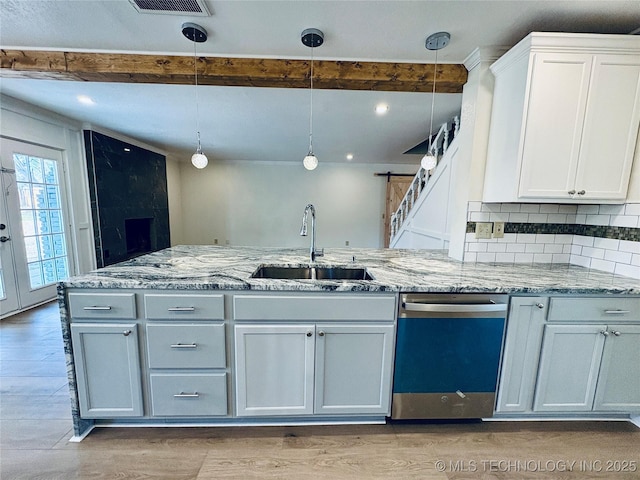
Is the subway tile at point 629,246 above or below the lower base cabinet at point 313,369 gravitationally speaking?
above

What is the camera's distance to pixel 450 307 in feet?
4.86

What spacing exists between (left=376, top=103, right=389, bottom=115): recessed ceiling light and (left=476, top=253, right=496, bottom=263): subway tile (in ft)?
6.11

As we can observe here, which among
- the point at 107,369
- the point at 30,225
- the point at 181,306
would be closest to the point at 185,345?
the point at 181,306

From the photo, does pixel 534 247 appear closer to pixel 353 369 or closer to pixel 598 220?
pixel 598 220

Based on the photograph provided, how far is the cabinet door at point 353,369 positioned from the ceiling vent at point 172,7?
1928mm

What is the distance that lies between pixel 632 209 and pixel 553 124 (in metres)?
0.76

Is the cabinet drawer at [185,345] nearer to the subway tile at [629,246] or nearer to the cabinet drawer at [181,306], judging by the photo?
the cabinet drawer at [181,306]

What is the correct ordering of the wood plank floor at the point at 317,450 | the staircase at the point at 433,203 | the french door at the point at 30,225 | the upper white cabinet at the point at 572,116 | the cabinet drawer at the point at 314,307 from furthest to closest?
the french door at the point at 30,225
the staircase at the point at 433,203
the upper white cabinet at the point at 572,116
the cabinet drawer at the point at 314,307
the wood plank floor at the point at 317,450

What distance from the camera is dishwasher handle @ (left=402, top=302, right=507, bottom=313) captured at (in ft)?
4.86

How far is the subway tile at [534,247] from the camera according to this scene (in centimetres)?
211

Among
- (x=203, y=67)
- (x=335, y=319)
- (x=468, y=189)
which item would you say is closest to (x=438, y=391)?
(x=335, y=319)

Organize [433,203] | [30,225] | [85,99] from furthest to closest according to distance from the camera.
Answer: [30,225]
[433,203]
[85,99]

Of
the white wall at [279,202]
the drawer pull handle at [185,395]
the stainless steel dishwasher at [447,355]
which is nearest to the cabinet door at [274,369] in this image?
the drawer pull handle at [185,395]

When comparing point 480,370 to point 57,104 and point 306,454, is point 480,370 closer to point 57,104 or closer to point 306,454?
point 306,454
